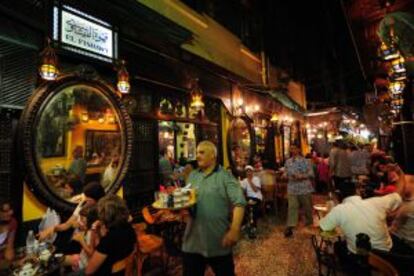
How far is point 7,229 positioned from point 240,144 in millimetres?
7110

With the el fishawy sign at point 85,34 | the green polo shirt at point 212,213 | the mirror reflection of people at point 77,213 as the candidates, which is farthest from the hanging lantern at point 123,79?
the green polo shirt at point 212,213

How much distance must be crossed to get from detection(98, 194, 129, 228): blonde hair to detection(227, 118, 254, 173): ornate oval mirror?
5.85 metres

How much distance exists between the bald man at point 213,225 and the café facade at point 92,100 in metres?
2.02

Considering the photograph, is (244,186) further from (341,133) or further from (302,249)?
(341,133)

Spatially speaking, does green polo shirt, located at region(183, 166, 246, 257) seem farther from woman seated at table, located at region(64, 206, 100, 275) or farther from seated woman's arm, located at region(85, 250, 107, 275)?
woman seated at table, located at region(64, 206, 100, 275)

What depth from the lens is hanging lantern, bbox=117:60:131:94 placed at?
4.49m

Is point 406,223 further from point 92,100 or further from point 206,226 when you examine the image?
point 92,100

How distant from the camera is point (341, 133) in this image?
796 inches

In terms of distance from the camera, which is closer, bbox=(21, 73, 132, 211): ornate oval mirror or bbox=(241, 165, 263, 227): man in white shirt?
bbox=(21, 73, 132, 211): ornate oval mirror

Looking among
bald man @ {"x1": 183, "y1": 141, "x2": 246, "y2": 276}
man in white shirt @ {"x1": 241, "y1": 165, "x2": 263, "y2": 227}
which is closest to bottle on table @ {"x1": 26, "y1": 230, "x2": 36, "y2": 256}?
bald man @ {"x1": 183, "y1": 141, "x2": 246, "y2": 276}

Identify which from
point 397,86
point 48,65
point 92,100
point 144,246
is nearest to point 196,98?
point 92,100

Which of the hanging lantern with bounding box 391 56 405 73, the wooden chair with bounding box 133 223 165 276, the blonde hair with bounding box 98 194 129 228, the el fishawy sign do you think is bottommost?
the wooden chair with bounding box 133 223 165 276

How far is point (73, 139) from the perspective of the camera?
392cm

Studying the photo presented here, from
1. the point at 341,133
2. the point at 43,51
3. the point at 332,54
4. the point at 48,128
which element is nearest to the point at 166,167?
the point at 48,128
